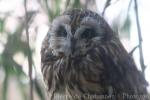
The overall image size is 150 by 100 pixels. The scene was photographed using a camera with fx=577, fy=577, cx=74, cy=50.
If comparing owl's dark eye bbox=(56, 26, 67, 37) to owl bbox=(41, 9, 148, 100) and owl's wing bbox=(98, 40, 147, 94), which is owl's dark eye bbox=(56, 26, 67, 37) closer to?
owl bbox=(41, 9, 148, 100)

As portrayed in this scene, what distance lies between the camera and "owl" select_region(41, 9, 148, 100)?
1.44 metres

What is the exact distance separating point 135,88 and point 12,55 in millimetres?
329

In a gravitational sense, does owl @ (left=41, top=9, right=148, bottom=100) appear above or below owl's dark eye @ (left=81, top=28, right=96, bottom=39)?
below

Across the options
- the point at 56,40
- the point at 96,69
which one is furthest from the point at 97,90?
the point at 56,40

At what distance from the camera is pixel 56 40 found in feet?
4.74

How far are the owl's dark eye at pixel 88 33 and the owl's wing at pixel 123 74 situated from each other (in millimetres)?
77

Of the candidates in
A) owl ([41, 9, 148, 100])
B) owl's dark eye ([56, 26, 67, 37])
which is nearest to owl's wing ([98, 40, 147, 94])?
owl ([41, 9, 148, 100])

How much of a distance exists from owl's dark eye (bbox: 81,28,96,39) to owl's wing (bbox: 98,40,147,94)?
8 cm

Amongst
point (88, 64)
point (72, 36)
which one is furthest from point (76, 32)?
point (88, 64)

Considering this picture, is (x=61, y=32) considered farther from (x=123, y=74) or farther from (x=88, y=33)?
(x=123, y=74)

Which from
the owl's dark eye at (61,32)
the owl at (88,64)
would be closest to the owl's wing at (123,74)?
the owl at (88,64)

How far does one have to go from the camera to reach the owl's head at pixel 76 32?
141 centimetres

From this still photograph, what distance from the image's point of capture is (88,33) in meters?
1.44

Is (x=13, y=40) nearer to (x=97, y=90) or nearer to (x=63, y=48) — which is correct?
(x=63, y=48)
